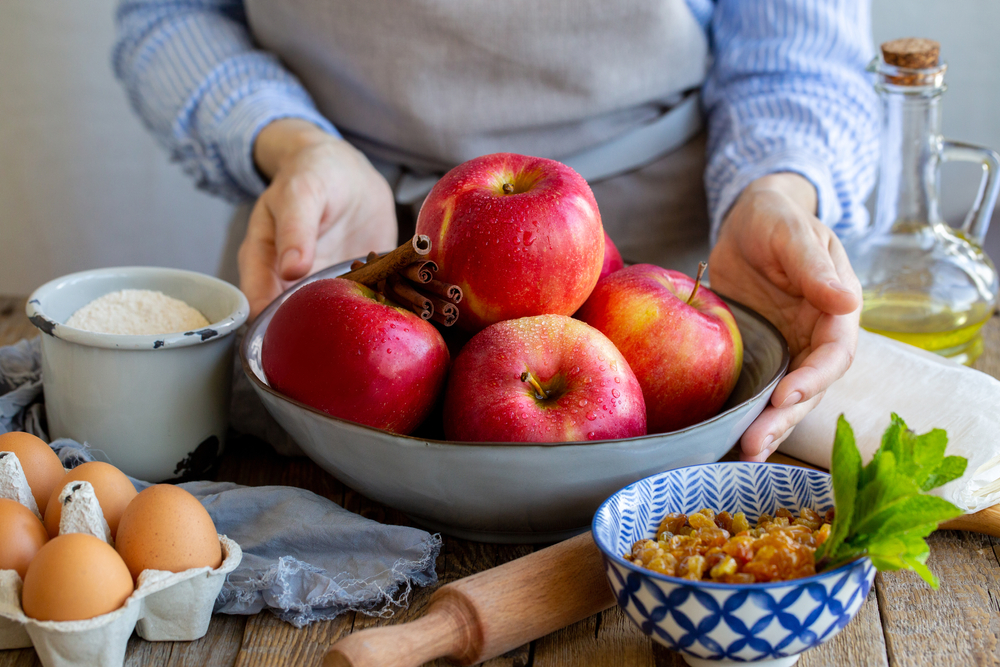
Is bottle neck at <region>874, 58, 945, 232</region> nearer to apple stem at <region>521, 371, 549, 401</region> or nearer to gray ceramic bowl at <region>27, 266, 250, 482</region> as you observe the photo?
apple stem at <region>521, 371, 549, 401</region>

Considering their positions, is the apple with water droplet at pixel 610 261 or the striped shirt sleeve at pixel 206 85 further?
the striped shirt sleeve at pixel 206 85

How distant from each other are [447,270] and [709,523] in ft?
0.84

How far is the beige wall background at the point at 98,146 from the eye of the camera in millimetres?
1903

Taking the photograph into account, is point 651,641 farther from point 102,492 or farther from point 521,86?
point 521,86

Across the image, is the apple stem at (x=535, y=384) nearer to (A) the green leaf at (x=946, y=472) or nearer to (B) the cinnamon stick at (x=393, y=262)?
(B) the cinnamon stick at (x=393, y=262)

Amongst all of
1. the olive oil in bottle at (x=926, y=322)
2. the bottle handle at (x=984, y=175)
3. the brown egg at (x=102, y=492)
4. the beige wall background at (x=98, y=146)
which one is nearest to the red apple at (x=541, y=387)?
the brown egg at (x=102, y=492)

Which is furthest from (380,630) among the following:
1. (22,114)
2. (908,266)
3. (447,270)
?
(22,114)

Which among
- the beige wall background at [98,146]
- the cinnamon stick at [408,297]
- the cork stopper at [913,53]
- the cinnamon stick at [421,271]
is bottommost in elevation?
the beige wall background at [98,146]

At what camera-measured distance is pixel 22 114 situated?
2.04 m

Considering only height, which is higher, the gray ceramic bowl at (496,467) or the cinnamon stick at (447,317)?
the cinnamon stick at (447,317)

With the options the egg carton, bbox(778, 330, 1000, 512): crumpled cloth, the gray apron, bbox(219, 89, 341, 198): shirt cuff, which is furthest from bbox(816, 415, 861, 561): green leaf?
bbox(219, 89, 341, 198): shirt cuff

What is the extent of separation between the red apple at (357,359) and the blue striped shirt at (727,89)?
0.60m

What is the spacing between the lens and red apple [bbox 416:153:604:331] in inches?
22.2

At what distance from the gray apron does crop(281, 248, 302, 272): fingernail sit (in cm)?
38
